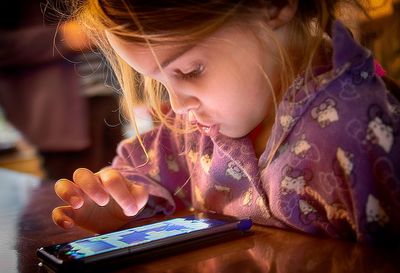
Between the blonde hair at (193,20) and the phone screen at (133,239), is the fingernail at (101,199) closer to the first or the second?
the phone screen at (133,239)

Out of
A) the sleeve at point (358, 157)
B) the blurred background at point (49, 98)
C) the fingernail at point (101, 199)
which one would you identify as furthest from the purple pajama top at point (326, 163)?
the blurred background at point (49, 98)

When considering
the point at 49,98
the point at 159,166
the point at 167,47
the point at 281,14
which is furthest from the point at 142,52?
the point at 49,98

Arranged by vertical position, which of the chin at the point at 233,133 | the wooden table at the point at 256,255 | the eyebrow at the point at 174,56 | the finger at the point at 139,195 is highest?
the eyebrow at the point at 174,56

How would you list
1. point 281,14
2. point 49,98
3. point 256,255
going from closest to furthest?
point 256,255
point 281,14
point 49,98

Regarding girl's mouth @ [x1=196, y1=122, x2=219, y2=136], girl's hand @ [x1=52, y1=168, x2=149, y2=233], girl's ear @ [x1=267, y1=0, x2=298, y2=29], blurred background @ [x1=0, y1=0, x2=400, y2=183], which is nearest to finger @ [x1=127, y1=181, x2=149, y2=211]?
girl's hand @ [x1=52, y1=168, x2=149, y2=233]

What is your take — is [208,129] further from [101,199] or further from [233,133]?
[101,199]

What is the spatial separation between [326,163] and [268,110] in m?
0.12

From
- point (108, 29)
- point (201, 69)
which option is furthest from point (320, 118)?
point (108, 29)

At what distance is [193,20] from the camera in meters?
0.51

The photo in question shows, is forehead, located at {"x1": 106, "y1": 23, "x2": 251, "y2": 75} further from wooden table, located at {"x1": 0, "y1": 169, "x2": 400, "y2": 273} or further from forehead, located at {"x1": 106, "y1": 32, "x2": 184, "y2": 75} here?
wooden table, located at {"x1": 0, "y1": 169, "x2": 400, "y2": 273}

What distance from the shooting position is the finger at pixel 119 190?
60 cm

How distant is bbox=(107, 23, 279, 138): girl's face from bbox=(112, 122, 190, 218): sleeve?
0.55 ft

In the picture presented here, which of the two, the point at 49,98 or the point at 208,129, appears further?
the point at 49,98

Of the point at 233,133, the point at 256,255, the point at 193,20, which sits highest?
the point at 193,20
